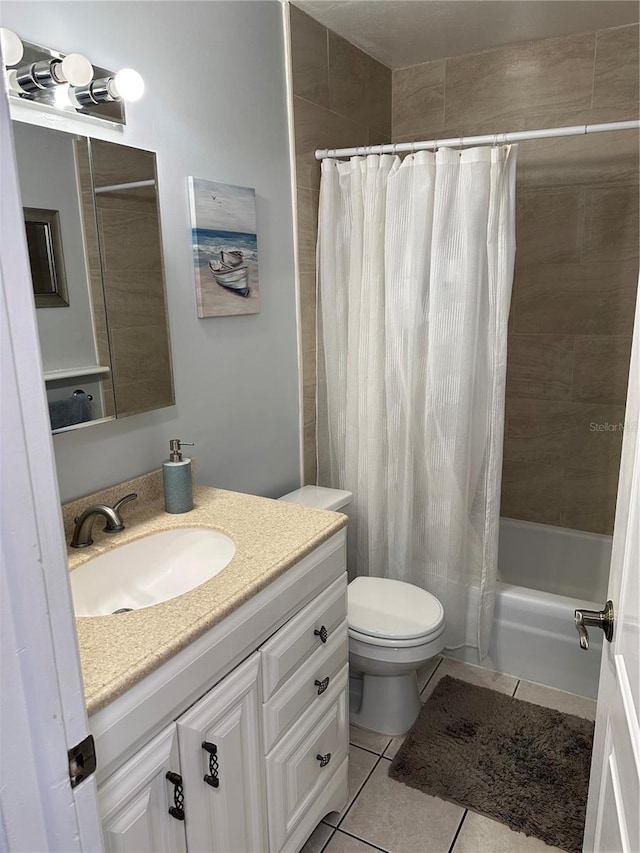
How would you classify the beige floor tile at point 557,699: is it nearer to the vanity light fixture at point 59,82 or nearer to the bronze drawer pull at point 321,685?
the bronze drawer pull at point 321,685

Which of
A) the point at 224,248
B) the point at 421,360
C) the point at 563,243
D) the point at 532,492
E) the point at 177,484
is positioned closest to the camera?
the point at 177,484

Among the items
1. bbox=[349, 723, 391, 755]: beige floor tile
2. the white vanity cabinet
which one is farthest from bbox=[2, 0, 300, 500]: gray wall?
bbox=[349, 723, 391, 755]: beige floor tile

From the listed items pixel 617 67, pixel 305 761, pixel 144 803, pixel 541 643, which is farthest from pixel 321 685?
pixel 617 67

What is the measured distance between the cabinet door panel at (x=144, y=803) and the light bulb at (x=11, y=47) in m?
1.37

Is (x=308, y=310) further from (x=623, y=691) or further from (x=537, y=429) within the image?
(x=623, y=691)

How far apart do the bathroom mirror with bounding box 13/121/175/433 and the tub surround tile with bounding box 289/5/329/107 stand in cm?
85

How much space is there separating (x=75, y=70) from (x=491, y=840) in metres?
2.21

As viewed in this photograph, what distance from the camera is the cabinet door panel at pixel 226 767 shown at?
1.18 meters

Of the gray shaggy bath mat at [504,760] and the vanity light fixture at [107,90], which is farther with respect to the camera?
the gray shaggy bath mat at [504,760]

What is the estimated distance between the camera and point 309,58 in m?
2.27

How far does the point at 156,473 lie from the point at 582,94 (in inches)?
90.9

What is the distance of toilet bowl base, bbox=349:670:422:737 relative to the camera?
84.3 inches

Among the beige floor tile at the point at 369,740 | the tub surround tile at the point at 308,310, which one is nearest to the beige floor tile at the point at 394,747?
the beige floor tile at the point at 369,740

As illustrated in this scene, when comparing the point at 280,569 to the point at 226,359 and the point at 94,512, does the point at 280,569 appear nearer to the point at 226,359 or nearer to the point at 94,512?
the point at 94,512
